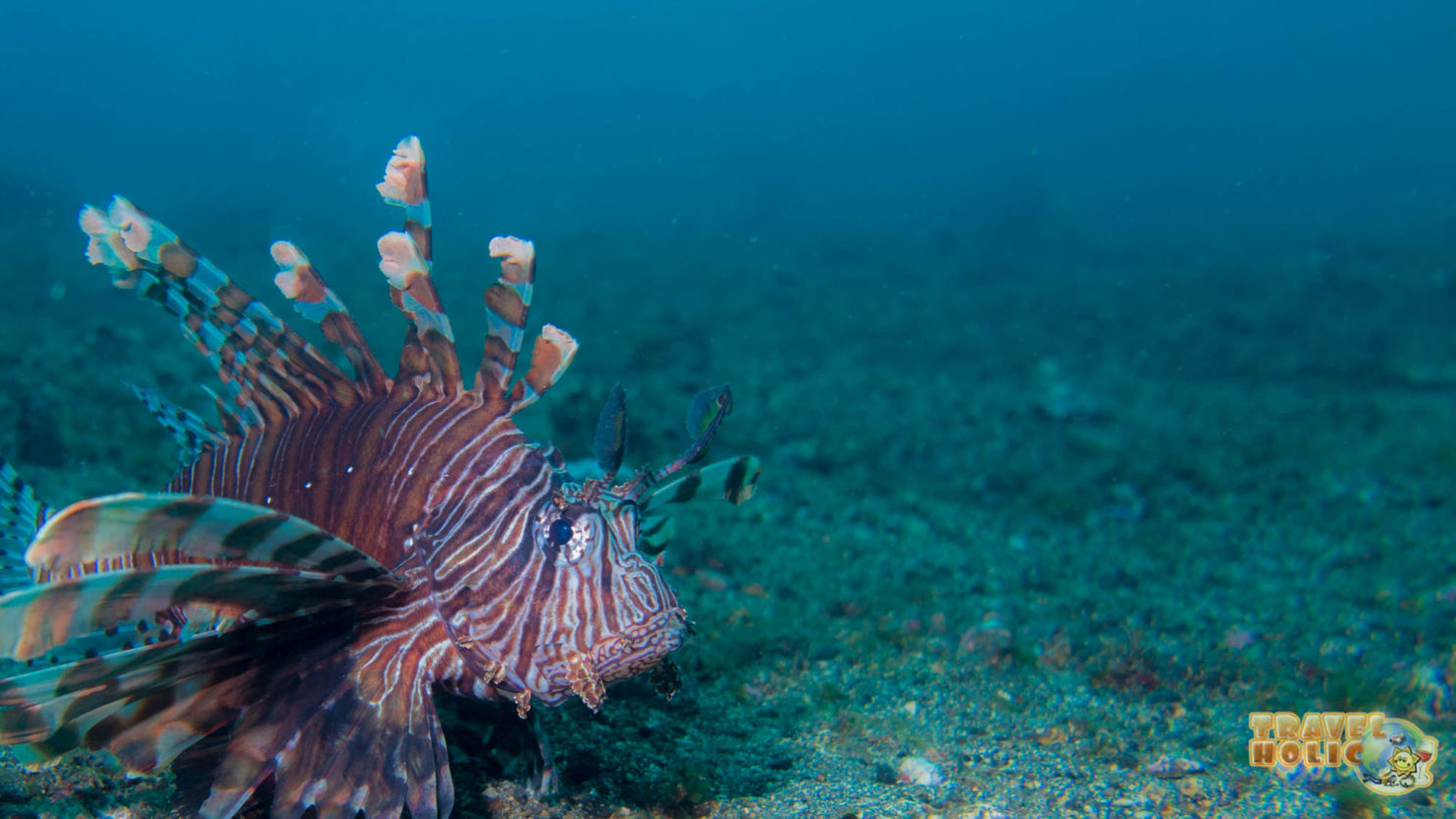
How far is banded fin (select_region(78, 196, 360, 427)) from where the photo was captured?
7.80 feet

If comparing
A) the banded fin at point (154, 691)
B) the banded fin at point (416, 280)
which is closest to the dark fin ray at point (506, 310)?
the banded fin at point (416, 280)

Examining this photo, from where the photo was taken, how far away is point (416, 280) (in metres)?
2.31

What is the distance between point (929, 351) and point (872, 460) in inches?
213

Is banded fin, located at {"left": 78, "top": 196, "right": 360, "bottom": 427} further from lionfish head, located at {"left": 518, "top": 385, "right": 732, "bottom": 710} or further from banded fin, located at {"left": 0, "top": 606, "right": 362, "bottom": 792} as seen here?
lionfish head, located at {"left": 518, "top": 385, "right": 732, "bottom": 710}

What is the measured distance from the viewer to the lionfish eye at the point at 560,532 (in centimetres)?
190

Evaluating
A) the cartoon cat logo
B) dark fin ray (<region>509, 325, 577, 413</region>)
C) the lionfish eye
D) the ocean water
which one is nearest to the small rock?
the ocean water

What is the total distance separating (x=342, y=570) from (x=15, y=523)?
2415mm

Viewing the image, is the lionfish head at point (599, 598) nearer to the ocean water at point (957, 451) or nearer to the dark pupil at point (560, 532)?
the dark pupil at point (560, 532)

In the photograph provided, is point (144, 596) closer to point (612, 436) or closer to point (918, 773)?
point (612, 436)

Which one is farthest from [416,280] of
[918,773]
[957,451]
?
[957,451]

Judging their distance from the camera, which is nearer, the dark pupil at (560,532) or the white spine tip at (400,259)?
the dark pupil at (560,532)

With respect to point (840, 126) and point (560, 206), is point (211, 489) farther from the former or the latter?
point (840, 126)

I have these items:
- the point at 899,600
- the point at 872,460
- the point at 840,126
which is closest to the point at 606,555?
the point at 899,600

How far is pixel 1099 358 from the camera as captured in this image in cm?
1262
